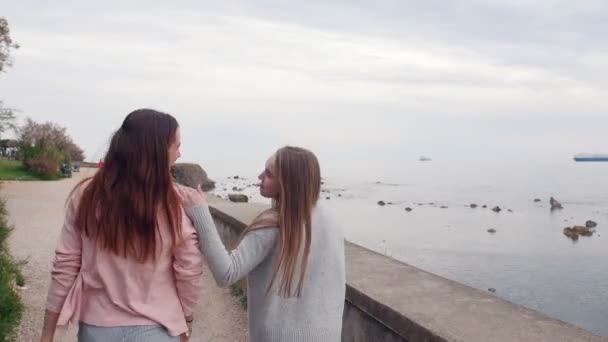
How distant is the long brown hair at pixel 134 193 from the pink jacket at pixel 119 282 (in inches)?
1.6

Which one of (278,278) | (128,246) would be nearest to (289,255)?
(278,278)

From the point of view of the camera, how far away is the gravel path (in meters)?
6.01

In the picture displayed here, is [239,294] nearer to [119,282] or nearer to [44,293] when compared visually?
[44,293]

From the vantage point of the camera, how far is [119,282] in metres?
2.11

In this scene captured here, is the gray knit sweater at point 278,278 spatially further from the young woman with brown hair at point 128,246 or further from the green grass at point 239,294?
the green grass at point 239,294

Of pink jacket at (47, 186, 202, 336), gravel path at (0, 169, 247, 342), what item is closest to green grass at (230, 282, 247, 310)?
gravel path at (0, 169, 247, 342)

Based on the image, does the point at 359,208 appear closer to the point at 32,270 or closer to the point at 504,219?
the point at 504,219

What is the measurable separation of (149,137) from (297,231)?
24.0 inches

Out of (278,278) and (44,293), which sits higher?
(278,278)

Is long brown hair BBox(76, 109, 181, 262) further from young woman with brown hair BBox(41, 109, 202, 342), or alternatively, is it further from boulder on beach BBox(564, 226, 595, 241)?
boulder on beach BBox(564, 226, 595, 241)

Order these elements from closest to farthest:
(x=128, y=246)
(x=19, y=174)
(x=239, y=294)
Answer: (x=128, y=246) → (x=239, y=294) → (x=19, y=174)

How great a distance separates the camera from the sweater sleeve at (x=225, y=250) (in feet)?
7.29

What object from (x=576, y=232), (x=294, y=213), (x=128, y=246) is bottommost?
(x=576, y=232)

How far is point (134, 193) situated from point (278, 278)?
597 mm
